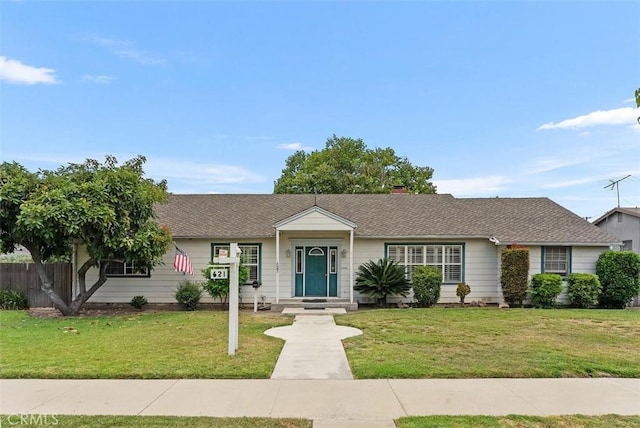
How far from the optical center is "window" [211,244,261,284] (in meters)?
15.2

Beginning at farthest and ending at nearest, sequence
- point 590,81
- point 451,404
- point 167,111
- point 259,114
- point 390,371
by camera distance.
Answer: point 259,114
point 167,111
point 590,81
point 390,371
point 451,404

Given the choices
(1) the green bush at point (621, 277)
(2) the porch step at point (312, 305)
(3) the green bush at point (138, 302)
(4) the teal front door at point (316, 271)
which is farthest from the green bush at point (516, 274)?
(3) the green bush at point (138, 302)

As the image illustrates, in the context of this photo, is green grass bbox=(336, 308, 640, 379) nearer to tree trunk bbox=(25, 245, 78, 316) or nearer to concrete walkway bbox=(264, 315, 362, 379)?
concrete walkway bbox=(264, 315, 362, 379)

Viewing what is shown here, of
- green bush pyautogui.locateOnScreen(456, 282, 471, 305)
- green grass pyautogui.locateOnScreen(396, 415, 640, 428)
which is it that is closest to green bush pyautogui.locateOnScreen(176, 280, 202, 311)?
green bush pyautogui.locateOnScreen(456, 282, 471, 305)

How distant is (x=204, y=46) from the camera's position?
1494 cm

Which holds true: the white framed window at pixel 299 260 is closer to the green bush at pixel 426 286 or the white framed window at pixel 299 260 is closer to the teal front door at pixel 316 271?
the teal front door at pixel 316 271

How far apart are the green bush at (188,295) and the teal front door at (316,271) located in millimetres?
3969

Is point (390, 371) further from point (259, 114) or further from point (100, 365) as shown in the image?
point (259, 114)

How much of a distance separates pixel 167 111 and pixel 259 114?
4.60 m

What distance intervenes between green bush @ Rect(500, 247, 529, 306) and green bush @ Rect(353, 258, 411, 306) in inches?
137

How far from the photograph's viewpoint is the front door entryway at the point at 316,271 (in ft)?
50.8

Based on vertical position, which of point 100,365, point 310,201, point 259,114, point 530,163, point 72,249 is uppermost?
point 259,114

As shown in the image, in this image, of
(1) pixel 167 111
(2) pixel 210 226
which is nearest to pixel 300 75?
(1) pixel 167 111

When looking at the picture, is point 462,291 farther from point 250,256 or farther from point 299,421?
point 299,421
